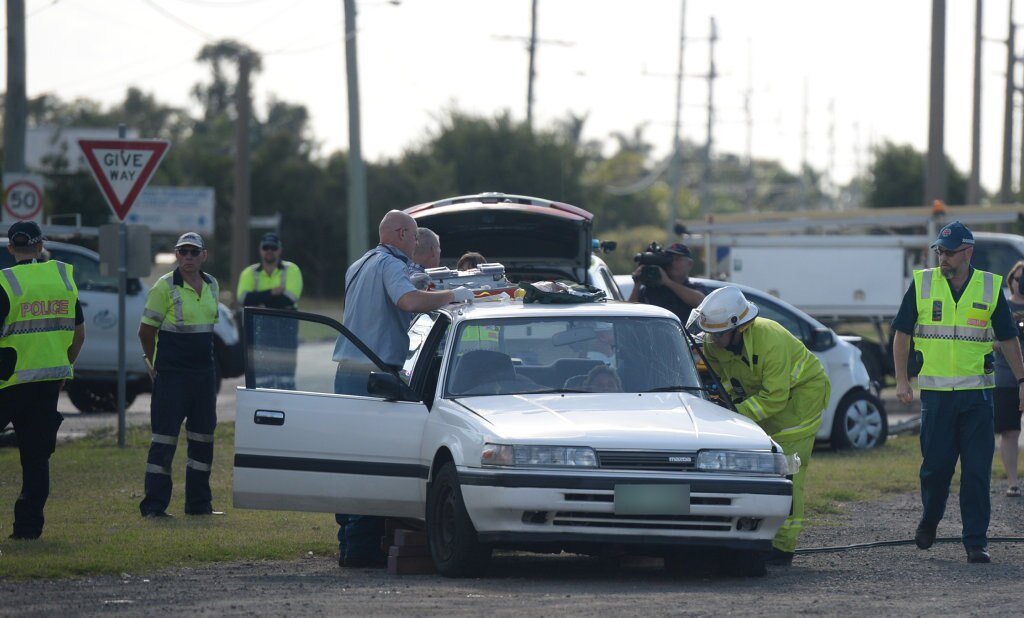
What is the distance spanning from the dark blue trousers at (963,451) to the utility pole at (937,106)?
17.7 meters

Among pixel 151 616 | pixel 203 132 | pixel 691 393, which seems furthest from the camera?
pixel 203 132

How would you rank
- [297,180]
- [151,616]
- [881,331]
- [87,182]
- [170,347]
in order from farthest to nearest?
[297,180] → [87,182] → [881,331] → [170,347] → [151,616]

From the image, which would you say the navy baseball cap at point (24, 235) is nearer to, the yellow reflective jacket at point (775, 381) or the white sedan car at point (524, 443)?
the white sedan car at point (524, 443)

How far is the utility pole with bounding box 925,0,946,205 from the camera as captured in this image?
26.2 meters

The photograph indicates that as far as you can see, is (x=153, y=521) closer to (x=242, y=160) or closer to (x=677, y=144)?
(x=242, y=160)

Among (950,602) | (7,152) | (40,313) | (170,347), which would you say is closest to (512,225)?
(170,347)

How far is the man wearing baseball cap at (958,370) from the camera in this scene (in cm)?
927

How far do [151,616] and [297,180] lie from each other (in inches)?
→ 2233

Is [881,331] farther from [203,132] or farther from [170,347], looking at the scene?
[203,132]

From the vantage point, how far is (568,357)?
9.18 metres

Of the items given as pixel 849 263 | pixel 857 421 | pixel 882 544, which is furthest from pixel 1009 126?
pixel 882 544

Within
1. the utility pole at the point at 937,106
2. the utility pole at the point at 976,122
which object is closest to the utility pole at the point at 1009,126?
the utility pole at the point at 976,122

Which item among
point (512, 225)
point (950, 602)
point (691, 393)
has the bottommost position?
point (950, 602)

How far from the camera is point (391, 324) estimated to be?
9898 mm
